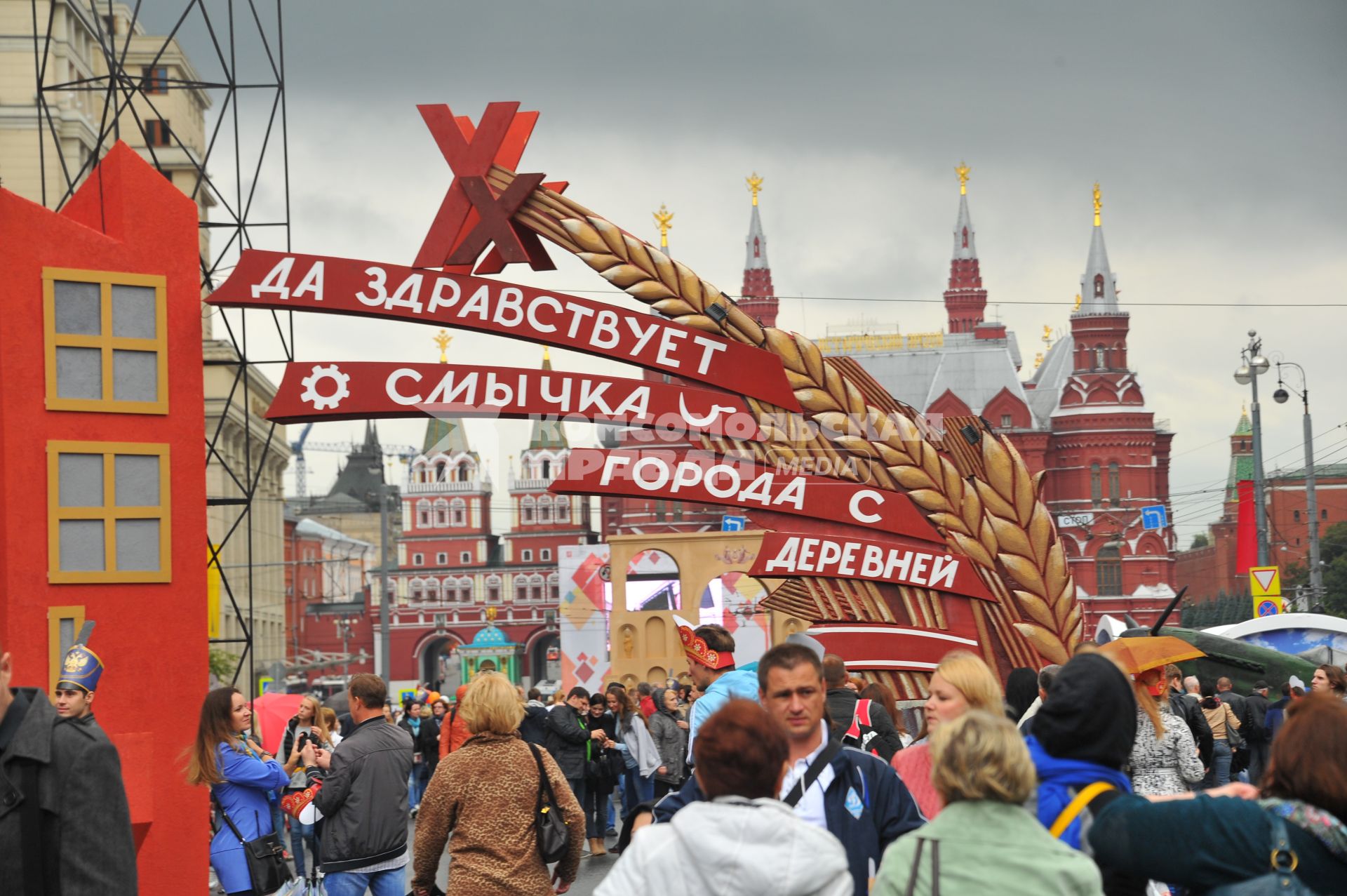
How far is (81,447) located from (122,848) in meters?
6.99

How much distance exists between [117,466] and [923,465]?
6019 millimetres

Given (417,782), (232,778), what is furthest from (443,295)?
(417,782)

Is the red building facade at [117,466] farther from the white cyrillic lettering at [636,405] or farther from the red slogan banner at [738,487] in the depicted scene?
the white cyrillic lettering at [636,405]

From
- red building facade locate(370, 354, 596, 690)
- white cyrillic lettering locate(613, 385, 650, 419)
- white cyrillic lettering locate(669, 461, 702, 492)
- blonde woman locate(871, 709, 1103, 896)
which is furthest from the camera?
red building facade locate(370, 354, 596, 690)

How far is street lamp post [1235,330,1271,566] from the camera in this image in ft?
100

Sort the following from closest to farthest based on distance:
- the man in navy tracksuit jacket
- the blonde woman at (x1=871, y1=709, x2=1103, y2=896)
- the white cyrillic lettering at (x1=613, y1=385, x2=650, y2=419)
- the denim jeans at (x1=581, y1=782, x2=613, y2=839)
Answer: the blonde woman at (x1=871, y1=709, x2=1103, y2=896) → the man in navy tracksuit jacket → the white cyrillic lettering at (x1=613, y1=385, x2=650, y2=419) → the denim jeans at (x1=581, y1=782, x2=613, y2=839)

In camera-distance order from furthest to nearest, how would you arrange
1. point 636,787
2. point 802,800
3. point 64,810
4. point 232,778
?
point 636,787 → point 232,778 → point 802,800 → point 64,810

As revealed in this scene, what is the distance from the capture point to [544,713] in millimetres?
14867

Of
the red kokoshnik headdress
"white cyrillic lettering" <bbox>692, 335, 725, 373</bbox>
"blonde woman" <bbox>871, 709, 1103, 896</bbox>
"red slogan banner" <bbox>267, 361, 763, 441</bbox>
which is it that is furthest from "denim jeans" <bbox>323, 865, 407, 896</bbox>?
"white cyrillic lettering" <bbox>692, 335, 725, 373</bbox>

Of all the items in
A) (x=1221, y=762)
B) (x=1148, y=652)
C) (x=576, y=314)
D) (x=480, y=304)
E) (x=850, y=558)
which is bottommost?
(x=1221, y=762)

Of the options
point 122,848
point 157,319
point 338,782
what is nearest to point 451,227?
point 157,319

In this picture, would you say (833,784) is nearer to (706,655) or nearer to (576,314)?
(706,655)

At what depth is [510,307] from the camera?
491 inches

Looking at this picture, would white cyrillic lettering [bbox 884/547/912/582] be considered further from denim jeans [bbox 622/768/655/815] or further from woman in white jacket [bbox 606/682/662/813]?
denim jeans [bbox 622/768/655/815]
